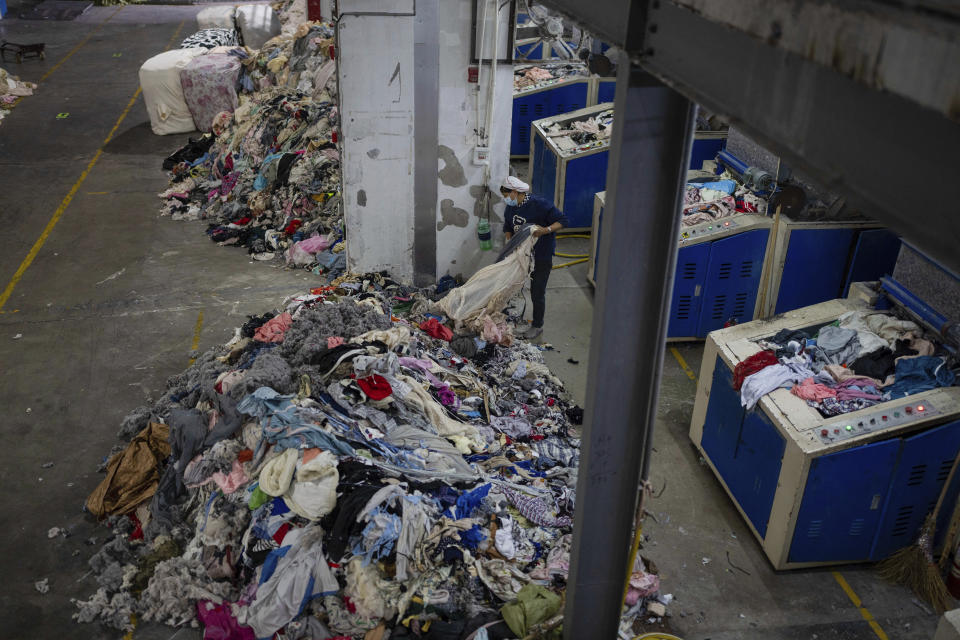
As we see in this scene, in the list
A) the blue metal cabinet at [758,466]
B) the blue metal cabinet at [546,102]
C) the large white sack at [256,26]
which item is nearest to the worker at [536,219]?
the blue metal cabinet at [758,466]

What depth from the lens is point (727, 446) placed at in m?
6.57

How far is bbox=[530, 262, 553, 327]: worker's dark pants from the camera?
8836 mm

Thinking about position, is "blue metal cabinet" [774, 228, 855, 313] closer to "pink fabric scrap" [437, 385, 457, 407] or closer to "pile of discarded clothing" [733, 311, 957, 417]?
"pile of discarded clothing" [733, 311, 957, 417]

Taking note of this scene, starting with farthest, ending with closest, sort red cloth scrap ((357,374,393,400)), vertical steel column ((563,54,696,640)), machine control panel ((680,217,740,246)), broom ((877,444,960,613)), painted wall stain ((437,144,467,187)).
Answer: painted wall stain ((437,144,467,187)) < machine control panel ((680,217,740,246)) < red cloth scrap ((357,374,393,400)) < broom ((877,444,960,613)) < vertical steel column ((563,54,696,640))

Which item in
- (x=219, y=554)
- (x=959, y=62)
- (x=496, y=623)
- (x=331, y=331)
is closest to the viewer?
(x=959, y=62)

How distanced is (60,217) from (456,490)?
29.7 feet

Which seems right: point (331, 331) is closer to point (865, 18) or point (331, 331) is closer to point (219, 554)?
point (219, 554)

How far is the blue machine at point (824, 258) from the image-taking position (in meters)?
8.05

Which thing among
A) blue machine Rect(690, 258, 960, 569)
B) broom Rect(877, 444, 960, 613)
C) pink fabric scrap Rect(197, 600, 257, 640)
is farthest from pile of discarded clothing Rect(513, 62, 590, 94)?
pink fabric scrap Rect(197, 600, 257, 640)

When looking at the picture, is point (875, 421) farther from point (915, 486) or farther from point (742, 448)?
point (742, 448)

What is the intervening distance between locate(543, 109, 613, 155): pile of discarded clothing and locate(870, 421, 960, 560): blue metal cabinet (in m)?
6.41

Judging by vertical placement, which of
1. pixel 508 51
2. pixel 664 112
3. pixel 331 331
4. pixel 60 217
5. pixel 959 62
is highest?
pixel 959 62

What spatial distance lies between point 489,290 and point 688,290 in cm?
215

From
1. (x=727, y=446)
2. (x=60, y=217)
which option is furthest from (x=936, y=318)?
(x=60, y=217)
